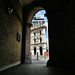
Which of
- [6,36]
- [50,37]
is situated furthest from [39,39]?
[6,36]

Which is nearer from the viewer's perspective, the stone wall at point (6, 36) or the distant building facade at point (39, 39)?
the stone wall at point (6, 36)

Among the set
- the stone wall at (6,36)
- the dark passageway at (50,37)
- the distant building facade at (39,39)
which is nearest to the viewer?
the stone wall at (6,36)

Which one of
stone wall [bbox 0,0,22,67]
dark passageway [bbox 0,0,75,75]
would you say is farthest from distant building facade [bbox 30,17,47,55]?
stone wall [bbox 0,0,22,67]

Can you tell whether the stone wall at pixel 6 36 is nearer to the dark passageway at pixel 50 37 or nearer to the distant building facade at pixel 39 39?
the dark passageway at pixel 50 37

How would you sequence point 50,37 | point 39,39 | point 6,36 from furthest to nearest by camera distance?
point 39,39
point 50,37
point 6,36

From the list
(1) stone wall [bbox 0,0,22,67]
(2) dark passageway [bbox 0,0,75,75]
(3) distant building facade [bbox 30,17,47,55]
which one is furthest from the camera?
(3) distant building facade [bbox 30,17,47,55]

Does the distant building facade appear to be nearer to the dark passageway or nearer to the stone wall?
the dark passageway

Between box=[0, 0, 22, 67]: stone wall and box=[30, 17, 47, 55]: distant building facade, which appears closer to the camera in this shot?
box=[0, 0, 22, 67]: stone wall

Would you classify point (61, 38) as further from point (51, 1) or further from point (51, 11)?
point (51, 1)

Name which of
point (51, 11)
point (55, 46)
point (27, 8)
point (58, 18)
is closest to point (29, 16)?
point (27, 8)

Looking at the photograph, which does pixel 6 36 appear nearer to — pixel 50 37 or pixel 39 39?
pixel 50 37

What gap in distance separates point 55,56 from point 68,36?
5.24ft

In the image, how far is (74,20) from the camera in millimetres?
4840

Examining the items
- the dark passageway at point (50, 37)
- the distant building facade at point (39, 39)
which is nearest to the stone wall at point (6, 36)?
the dark passageway at point (50, 37)
